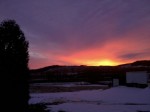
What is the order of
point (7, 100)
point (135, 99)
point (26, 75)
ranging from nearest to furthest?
1. point (7, 100)
2. point (26, 75)
3. point (135, 99)

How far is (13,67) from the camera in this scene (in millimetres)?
13219

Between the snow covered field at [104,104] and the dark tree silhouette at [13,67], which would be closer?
the dark tree silhouette at [13,67]

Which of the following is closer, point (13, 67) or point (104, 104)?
point (13, 67)

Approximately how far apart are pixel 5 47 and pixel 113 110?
10887 mm

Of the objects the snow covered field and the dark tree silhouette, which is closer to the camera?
the dark tree silhouette

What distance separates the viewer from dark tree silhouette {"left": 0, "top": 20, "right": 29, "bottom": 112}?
504 inches

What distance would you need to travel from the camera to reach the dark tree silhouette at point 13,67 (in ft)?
42.0

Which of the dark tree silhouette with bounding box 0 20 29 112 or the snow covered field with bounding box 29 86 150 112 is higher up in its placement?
the dark tree silhouette with bounding box 0 20 29 112

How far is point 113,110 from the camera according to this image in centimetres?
2092

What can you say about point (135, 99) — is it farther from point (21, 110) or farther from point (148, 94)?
point (21, 110)

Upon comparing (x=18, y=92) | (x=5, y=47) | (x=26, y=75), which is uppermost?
(x=5, y=47)

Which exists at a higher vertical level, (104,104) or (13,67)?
(13,67)

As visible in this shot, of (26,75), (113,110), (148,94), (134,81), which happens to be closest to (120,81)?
(134,81)

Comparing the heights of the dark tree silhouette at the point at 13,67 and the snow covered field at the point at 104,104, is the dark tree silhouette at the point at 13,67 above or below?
above
